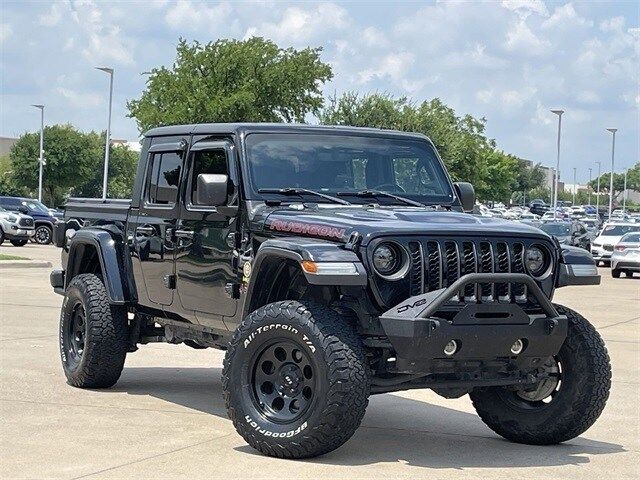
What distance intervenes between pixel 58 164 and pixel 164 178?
80.8 meters

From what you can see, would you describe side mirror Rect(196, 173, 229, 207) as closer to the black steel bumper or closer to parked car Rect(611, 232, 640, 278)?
the black steel bumper

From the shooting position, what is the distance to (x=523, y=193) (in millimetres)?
165875

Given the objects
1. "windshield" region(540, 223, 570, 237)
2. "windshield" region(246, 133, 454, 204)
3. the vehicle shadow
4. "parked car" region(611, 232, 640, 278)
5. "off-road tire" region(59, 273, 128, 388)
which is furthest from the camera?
"windshield" region(540, 223, 570, 237)

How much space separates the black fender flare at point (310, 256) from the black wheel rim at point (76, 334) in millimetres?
2825

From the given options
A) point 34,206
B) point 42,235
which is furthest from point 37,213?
point 42,235

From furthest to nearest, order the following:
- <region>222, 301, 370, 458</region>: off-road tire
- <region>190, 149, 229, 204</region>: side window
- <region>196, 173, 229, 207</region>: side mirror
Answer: <region>190, 149, 229, 204</region>: side window, <region>196, 173, 229, 207</region>: side mirror, <region>222, 301, 370, 458</region>: off-road tire

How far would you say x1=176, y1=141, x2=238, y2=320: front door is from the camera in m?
8.61

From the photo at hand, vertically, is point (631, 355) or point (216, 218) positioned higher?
point (216, 218)

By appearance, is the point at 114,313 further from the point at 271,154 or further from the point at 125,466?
the point at 125,466

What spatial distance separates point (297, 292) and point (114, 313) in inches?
97.5

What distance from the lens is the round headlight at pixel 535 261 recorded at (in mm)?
7910

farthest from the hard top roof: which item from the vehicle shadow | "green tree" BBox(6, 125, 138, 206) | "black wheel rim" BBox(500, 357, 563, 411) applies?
"green tree" BBox(6, 125, 138, 206)

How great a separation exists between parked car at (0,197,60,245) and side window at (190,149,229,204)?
115 ft

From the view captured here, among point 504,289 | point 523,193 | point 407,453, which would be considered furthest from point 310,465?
point 523,193
